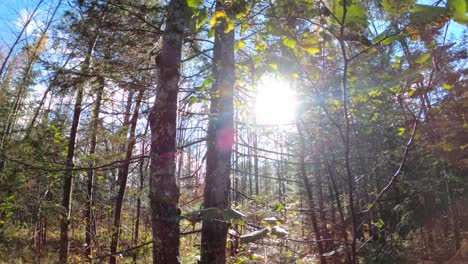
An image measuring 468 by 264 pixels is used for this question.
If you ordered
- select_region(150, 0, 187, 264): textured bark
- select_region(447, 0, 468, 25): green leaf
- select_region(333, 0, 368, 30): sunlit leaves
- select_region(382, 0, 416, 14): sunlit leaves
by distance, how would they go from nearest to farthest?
1. select_region(447, 0, 468, 25): green leaf
2. select_region(382, 0, 416, 14): sunlit leaves
3. select_region(333, 0, 368, 30): sunlit leaves
4. select_region(150, 0, 187, 264): textured bark

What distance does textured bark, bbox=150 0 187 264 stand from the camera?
1.80 m

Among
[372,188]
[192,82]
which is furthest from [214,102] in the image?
[372,188]

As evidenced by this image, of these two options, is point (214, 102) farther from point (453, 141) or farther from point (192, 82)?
point (453, 141)

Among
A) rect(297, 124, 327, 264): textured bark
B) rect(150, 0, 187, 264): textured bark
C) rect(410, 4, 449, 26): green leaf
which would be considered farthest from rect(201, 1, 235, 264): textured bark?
rect(410, 4, 449, 26): green leaf

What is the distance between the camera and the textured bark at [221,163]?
2.29 m

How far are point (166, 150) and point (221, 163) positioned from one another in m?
0.68

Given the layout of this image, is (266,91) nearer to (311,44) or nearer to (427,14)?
(311,44)

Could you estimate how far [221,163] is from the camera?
2471mm

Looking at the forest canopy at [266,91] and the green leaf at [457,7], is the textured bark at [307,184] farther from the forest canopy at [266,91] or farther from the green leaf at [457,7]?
the green leaf at [457,7]

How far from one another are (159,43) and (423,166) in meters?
6.95

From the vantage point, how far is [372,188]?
32.7 ft

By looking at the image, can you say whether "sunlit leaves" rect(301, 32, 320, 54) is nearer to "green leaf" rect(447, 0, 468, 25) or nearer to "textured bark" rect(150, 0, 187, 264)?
"green leaf" rect(447, 0, 468, 25)

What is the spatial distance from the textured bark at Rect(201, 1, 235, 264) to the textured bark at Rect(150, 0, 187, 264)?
420mm

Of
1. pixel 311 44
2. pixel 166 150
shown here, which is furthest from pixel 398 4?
pixel 166 150
